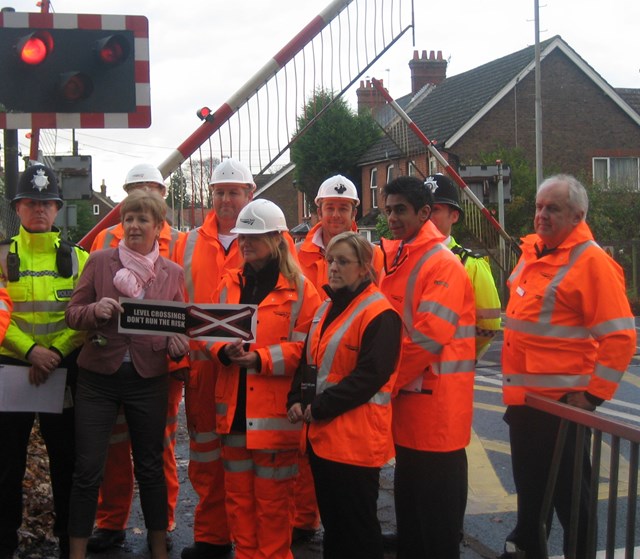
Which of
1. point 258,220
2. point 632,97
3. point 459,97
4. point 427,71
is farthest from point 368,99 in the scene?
point 258,220

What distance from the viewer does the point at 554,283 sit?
4105 mm

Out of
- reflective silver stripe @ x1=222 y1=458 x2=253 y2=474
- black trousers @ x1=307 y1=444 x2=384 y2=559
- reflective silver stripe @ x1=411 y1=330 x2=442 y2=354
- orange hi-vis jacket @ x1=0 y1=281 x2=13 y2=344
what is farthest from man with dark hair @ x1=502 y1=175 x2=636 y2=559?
orange hi-vis jacket @ x1=0 y1=281 x2=13 y2=344

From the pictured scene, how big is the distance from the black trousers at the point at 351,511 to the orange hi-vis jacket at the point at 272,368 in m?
0.49

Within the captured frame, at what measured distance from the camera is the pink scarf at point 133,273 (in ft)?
13.8

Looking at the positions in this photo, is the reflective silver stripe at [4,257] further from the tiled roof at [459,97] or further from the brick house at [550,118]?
the brick house at [550,118]

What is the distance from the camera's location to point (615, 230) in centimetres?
2408

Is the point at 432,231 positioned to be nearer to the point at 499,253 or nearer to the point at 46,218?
the point at 46,218

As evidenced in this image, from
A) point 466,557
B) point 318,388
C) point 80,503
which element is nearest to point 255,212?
point 318,388

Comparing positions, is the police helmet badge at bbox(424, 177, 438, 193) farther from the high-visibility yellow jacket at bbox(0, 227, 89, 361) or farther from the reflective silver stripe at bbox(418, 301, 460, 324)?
the high-visibility yellow jacket at bbox(0, 227, 89, 361)

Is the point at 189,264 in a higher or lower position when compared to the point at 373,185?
lower

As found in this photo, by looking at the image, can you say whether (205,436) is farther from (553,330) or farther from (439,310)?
(553,330)

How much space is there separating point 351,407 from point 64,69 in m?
2.83

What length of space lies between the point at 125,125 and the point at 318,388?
2.28 meters

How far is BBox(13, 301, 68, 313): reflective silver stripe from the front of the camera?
14.3 feet
